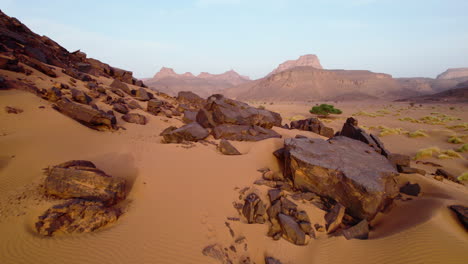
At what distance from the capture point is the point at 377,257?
11.1 ft

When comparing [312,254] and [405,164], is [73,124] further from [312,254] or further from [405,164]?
[405,164]

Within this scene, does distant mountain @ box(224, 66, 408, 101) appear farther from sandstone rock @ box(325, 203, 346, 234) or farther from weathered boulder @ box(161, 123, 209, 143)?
sandstone rock @ box(325, 203, 346, 234)

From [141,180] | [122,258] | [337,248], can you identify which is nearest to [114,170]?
[141,180]

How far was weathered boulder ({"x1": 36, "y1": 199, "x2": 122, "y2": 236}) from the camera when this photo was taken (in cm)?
321

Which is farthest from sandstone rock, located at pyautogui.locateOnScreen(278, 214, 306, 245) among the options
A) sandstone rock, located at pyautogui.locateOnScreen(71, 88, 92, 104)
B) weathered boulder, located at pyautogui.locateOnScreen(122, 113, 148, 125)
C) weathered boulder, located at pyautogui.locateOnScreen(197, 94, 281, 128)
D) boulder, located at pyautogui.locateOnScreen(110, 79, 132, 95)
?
boulder, located at pyautogui.locateOnScreen(110, 79, 132, 95)

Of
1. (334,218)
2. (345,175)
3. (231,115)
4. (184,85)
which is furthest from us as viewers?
(184,85)

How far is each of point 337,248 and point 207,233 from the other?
2347 millimetres

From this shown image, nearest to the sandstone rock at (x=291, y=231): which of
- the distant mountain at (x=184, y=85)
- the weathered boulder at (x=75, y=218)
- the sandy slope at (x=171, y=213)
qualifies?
the sandy slope at (x=171, y=213)

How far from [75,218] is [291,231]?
3748 millimetres

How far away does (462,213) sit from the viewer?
3.92m

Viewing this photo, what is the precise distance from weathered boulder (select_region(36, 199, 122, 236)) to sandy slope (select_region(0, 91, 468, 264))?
16 centimetres

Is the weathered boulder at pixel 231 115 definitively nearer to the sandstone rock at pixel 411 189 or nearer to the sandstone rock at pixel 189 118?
the sandstone rock at pixel 189 118

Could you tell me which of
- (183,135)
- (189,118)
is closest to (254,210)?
(183,135)

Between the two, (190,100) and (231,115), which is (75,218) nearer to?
(231,115)
